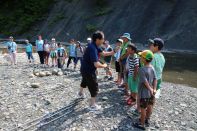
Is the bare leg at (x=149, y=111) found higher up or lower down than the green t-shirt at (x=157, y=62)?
lower down

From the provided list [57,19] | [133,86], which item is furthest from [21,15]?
[133,86]

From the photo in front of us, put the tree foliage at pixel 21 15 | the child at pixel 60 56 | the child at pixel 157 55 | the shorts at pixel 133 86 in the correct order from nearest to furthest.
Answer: the child at pixel 157 55 < the shorts at pixel 133 86 < the child at pixel 60 56 < the tree foliage at pixel 21 15

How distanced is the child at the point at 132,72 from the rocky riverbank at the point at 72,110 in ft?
1.24

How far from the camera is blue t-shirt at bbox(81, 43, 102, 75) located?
32.2 ft

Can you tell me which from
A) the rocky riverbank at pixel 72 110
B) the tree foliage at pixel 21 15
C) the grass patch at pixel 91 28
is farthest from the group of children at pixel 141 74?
the tree foliage at pixel 21 15

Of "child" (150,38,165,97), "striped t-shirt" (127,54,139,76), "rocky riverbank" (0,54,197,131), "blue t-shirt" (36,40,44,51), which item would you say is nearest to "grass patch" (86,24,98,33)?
"blue t-shirt" (36,40,44,51)

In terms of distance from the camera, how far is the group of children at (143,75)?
921 centimetres

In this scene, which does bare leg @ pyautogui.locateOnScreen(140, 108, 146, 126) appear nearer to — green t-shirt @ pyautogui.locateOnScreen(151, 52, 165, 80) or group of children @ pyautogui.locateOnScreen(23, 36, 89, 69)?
green t-shirt @ pyautogui.locateOnScreen(151, 52, 165, 80)

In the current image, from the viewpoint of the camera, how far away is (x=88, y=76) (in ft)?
33.3

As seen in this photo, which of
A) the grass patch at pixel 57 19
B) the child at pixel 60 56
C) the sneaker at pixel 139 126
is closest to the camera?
the sneaker at pixel 139 126

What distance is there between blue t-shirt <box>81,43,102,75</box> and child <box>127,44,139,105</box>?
1.46 meters

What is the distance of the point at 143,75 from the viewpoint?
9.20 metres

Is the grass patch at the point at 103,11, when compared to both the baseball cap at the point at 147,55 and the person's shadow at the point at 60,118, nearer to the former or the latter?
the person's shadow at the point at 60,118

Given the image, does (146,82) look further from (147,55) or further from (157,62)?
(157,62)
